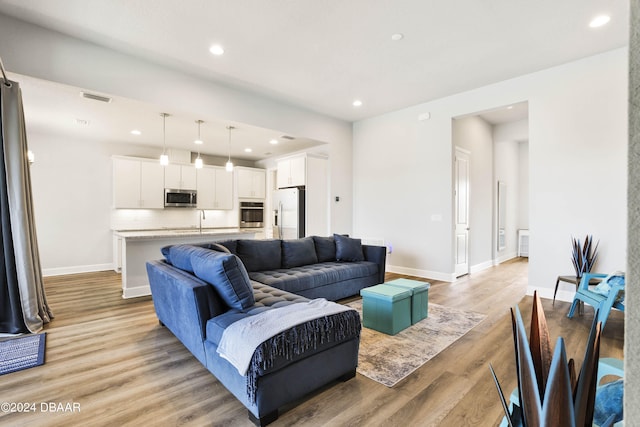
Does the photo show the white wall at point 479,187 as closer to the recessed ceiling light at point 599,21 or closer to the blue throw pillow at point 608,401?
the recessed ceiling light at point 599,21

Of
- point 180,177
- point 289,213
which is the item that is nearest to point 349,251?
point 289,213

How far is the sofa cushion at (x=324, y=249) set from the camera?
4555 millimetres

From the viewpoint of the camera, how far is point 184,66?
3951 mm

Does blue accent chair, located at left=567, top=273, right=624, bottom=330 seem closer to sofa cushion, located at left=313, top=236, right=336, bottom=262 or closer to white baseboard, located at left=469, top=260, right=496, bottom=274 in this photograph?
white baseboard, located at left=469, top=260, right=496, bottom=274

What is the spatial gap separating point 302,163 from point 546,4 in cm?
428

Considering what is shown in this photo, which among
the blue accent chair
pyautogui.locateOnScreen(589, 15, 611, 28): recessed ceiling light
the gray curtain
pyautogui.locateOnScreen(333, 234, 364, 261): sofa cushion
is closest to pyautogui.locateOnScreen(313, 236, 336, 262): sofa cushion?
pyautogui.locateOnScreen(333, 234, 364, 261): sofa cushion

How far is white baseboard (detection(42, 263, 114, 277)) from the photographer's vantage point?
235 inches

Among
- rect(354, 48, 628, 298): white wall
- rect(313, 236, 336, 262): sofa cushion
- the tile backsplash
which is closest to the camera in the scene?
rect(354, 48, 628, 298): white wall

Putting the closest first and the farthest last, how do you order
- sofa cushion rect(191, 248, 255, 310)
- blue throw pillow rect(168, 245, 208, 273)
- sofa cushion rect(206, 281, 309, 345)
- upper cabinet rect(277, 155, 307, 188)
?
sofa cushion rect(206, 281, 309, 345) → sofa cushion rect(191, 248, 255, 310) → blue throw pillow rect(168, 245, 208, 273) → upper cabinet rect(277, 155, 307, 188)

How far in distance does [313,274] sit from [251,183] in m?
5.19

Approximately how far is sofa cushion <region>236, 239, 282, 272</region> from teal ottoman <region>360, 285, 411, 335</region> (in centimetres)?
139

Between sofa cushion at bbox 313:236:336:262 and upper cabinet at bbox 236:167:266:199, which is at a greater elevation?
upper cabinet at bbox 236:167:266:199

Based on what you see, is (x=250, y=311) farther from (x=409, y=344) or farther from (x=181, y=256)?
(x=409, y=344)

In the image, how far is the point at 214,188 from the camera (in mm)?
7777
